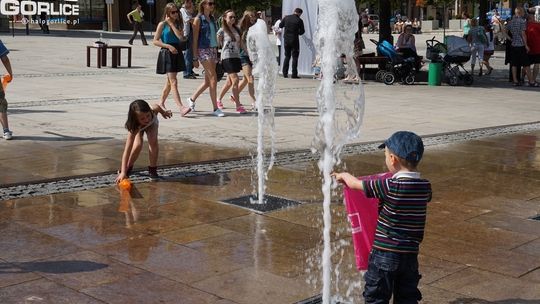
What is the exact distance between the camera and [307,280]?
16.5ft

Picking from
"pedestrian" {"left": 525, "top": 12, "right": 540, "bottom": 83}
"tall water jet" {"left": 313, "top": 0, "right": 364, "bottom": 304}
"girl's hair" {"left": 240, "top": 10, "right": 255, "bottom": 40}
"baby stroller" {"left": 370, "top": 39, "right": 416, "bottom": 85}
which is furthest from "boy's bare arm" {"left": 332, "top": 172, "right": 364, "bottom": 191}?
"pedestrian" {"left": 525, "top": 12, "right": 540, "bottom": 83}

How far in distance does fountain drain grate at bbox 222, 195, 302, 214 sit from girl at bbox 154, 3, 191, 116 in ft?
18.4

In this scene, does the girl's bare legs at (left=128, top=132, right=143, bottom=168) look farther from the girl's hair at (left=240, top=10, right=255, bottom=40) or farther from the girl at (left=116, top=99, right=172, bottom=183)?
the girl's hair at (left=240, top=10, right=255, bottom=40)

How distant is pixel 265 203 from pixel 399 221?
128 inches

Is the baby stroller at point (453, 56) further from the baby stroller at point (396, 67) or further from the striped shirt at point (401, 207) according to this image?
the striped shirt at point (401, 207)

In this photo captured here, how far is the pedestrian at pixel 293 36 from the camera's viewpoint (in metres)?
20.5

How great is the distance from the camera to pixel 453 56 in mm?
19250

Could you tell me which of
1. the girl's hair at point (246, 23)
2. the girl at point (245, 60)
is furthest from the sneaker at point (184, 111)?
the girl's hair at point (246, 23)

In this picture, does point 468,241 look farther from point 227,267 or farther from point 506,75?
point 506,75

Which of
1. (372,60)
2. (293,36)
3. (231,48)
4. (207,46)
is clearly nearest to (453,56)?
(372,60)

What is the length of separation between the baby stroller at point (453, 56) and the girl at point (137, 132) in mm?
12479

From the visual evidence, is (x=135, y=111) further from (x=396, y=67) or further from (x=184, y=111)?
(x=396, y=67)

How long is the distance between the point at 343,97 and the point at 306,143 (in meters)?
6.36

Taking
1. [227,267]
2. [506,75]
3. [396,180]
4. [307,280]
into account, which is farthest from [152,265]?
[506,75]
